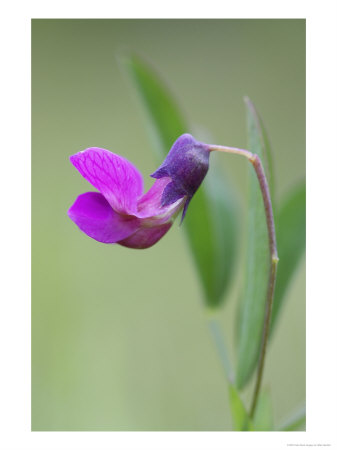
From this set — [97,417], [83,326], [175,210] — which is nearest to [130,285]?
[83,326]

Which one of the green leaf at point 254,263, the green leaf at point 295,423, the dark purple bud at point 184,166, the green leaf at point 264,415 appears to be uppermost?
the dark purple bud at point 184,166

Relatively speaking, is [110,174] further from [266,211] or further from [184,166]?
[266,211]

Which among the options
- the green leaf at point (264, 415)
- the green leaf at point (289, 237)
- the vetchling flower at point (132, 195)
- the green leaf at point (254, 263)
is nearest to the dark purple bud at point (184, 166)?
the vetchling flower at point (132, 195)

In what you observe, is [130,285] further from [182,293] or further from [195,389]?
[195,389]

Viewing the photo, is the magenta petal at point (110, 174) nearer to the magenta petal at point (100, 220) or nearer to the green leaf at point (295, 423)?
the magenta petal at point (100, 220)

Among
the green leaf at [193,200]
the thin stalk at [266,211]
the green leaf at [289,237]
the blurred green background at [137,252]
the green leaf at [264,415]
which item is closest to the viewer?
the thin stalk at [266,211]

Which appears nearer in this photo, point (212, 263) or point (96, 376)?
point (212, 263)
